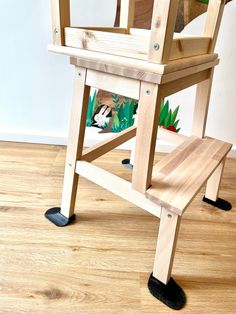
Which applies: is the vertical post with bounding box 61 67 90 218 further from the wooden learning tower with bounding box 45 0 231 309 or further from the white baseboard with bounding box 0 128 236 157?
the white baseboard with bounding box 0 128 236 157

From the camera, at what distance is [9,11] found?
97 centimetres

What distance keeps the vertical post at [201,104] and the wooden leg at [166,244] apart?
323 millimetres

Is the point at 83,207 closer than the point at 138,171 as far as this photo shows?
No

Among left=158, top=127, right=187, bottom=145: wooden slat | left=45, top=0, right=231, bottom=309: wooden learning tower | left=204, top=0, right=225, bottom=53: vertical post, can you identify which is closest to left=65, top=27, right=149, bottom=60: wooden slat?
left=45, top=0, right=231, bottom=309: wooden learning tower

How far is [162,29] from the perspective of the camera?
45 cm

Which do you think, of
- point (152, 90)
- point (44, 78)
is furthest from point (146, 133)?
point (44, 78)

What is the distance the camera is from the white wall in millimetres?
955

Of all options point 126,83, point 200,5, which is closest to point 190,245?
point 126,83

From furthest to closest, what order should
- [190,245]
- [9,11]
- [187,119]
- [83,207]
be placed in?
[187,119] → [9,11] → [83,207] → [190,245]

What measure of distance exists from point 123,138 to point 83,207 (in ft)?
0.74

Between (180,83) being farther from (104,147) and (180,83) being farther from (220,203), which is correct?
(220,203)

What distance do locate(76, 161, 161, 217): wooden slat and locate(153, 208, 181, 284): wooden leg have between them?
1.0 inches

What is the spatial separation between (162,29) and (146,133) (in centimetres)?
18

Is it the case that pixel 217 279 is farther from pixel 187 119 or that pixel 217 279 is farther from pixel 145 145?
pixel 187 119
